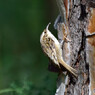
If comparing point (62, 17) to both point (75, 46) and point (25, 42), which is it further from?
point (25, 42)

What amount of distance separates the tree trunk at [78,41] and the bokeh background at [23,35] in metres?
2.84

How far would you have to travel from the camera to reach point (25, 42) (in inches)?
287

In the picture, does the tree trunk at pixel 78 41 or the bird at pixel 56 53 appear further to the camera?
the bird at pixel 56 53

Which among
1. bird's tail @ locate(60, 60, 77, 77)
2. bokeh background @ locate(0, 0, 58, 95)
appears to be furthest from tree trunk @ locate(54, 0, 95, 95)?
bokeh background @ locate(0, 0, 58, 95)

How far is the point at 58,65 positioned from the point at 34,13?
4.48m

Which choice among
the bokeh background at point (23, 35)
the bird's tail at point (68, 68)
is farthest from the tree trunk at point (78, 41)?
the bokeh background at point (23, 35)

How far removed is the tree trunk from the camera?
2.88 metres

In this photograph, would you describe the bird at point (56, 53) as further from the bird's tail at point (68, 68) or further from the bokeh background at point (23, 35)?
the bokeh background at point (23, 35)

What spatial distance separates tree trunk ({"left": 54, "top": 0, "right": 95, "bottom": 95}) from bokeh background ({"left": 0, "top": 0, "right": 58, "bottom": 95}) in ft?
9.33

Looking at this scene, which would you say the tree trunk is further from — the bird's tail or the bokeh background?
the bokeh background

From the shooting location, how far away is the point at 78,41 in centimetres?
296

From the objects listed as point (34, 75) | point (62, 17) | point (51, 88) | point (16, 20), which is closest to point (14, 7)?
point (16, 20)

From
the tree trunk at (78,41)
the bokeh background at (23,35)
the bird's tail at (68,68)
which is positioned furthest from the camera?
the bokeh background at (23,35)

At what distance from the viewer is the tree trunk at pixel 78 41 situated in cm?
288
